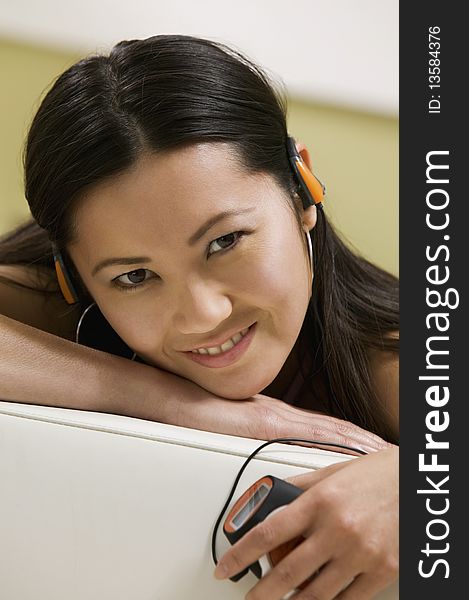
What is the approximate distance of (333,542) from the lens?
724 mm

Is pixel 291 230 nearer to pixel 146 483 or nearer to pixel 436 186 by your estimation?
pixel 436 186

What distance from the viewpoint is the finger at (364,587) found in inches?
29.2

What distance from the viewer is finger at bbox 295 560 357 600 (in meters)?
0.73

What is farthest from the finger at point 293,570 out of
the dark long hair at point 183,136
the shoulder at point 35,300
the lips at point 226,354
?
the shoulder at point 35,300

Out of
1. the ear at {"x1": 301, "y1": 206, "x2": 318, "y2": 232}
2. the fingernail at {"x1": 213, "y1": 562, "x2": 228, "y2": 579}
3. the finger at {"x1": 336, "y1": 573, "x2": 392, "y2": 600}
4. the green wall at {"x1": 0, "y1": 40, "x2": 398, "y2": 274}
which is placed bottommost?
the finger at {"x1": 336, "y1": 573, "x2": 392, "y2": 600}

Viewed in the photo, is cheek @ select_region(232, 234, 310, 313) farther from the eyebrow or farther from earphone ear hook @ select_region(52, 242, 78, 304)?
earphone ear hook @ select_region(52, 242, 78, 304)

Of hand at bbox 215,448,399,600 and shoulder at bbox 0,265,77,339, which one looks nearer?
hand at bbox 215,448,399,600

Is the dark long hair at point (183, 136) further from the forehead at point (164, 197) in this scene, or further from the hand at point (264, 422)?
the hand at point (264, 422)

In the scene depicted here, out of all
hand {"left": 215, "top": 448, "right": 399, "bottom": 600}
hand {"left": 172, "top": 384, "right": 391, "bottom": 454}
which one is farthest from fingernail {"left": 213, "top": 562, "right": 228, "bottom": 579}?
hand {"left": 172, "top": 384, "right": 391, "bottom": 454}

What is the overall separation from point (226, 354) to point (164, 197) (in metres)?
0.22

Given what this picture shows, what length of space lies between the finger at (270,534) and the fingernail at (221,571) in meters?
0.01

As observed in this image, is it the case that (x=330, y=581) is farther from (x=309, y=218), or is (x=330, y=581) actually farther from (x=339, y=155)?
(x=339, y=155)

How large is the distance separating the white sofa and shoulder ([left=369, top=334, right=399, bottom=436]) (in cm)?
35

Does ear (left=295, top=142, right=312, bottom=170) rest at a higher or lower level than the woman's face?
higher
